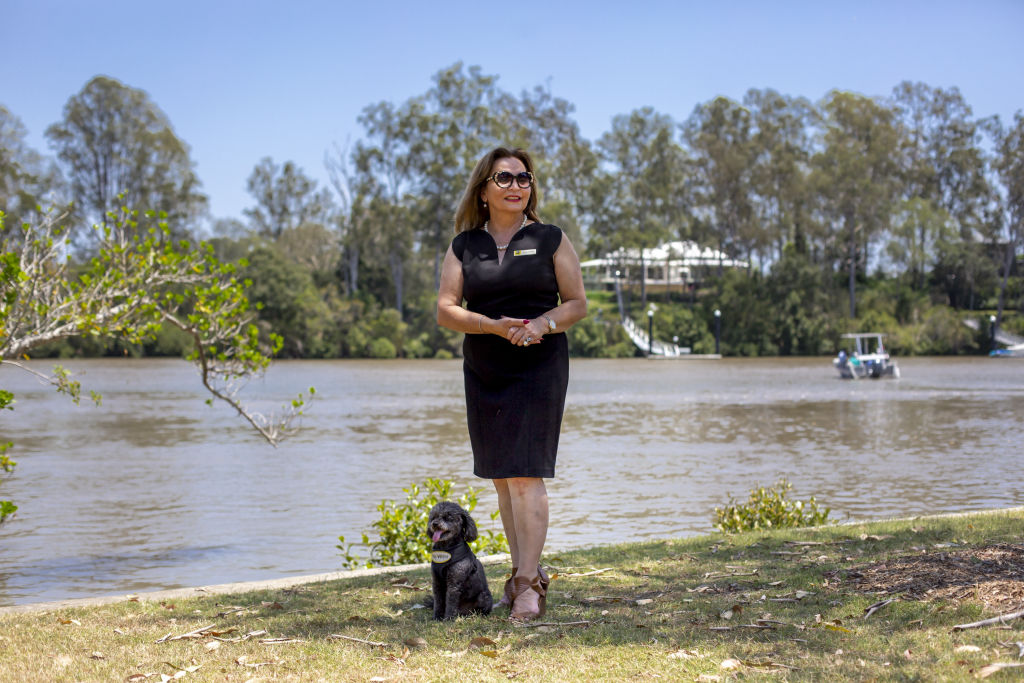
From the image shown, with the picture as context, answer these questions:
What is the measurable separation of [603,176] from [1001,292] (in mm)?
26275

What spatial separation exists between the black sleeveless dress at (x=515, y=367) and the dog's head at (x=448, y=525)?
22 centimetres

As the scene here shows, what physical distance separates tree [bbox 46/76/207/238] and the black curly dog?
61.8 metres

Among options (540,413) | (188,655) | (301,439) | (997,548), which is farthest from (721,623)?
(301,439)

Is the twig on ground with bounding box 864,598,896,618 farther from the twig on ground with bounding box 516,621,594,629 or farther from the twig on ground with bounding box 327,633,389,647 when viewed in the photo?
the twig on ground with bounding box 327,633,389,647

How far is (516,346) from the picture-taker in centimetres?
454

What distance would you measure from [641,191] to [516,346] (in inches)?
2585

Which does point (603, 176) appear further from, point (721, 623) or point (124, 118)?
point (721, 623)

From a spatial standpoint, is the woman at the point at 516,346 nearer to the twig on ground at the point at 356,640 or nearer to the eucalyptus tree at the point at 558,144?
the twig on ground at the point at 356,640

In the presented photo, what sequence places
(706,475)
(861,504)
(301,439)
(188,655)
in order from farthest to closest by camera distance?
(301,439) < (706,475) < (861,504) < (188,655)

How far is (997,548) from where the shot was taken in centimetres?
519

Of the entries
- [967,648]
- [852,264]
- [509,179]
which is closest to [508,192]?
[509,179]

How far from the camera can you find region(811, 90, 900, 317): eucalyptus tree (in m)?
62.4

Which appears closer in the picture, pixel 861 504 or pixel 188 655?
pixel 188 655

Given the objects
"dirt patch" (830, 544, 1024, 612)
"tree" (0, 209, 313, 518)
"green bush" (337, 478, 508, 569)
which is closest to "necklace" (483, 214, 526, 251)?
"dirt patch" (830, 544, 1024, 612)
